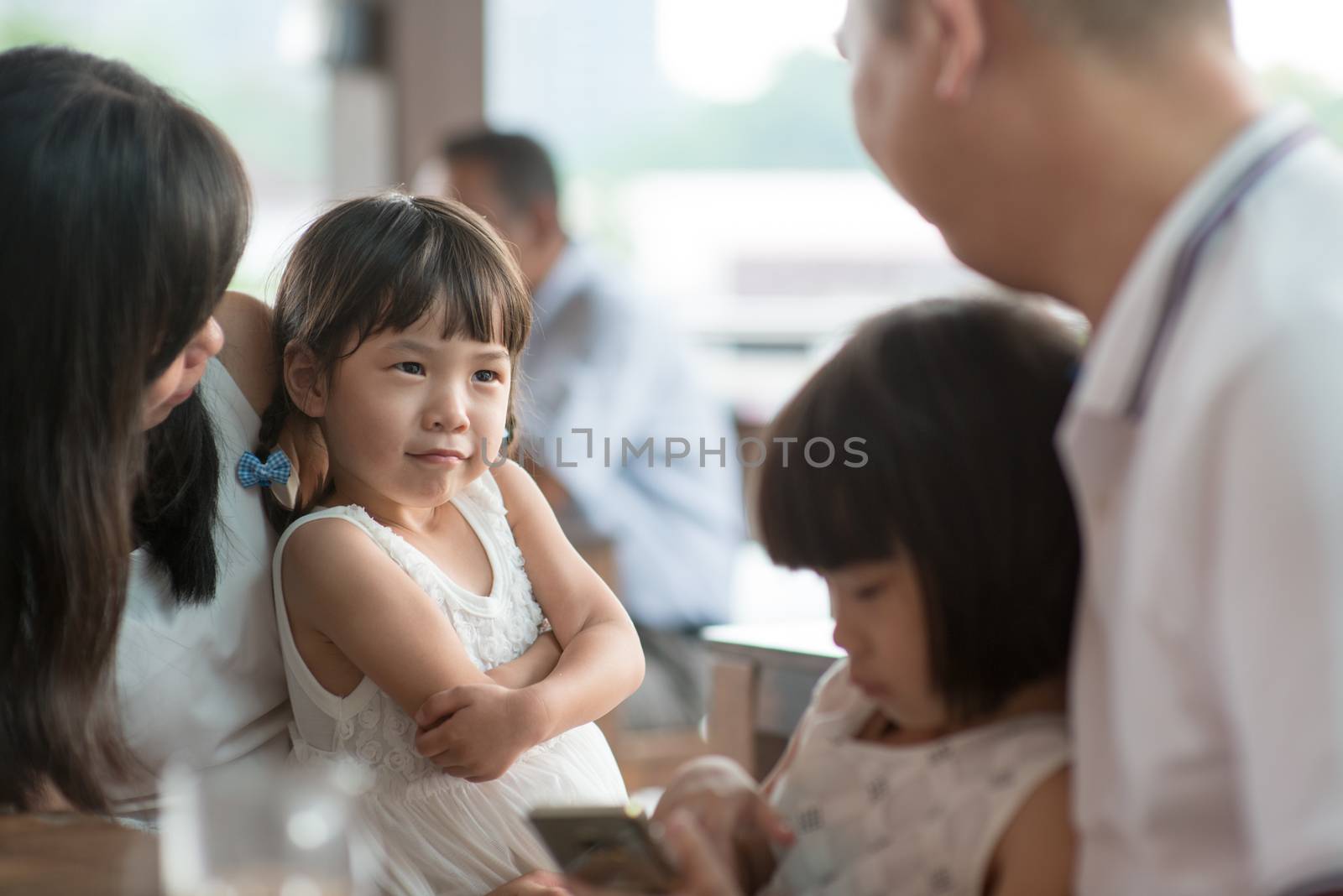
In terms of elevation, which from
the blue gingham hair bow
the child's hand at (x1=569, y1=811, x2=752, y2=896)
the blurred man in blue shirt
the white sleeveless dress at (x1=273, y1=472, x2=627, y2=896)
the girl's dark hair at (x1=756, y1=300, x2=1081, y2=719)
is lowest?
the blurred man in blue shirt

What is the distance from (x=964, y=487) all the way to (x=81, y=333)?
65cm

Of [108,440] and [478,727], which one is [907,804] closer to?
[478,727]

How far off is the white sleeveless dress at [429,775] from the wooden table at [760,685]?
1.20 feet

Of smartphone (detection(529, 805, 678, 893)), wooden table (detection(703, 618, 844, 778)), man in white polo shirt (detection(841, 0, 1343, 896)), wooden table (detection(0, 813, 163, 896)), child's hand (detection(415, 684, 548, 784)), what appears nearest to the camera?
man in white polo shirt (detection(841, 0, 1343, 896))

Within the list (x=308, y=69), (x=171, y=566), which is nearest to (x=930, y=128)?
(x=171, y=566)

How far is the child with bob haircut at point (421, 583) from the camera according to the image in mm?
1085

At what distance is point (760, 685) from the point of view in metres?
1.52

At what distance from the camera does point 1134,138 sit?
2.53ft

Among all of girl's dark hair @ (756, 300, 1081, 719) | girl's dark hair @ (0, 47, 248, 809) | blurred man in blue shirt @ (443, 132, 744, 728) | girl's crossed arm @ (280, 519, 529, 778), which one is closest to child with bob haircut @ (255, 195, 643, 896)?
girl's crossed arm @ (280, 519, 529, 778)

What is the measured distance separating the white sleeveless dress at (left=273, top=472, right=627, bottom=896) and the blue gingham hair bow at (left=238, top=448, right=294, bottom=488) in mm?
78

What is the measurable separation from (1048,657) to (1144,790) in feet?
0.61

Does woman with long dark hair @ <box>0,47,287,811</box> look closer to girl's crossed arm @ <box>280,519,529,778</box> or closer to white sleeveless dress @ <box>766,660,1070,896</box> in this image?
girl's crossed arm @ <box>280,519,529,778</box>

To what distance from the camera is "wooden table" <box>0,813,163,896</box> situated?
93 centimetres

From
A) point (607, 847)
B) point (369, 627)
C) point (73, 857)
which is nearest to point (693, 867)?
point (607, 847)
